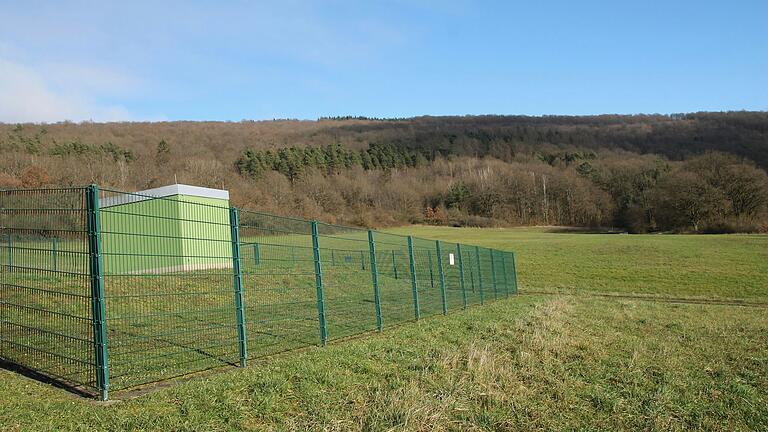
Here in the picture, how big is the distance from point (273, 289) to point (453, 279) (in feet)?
30.7

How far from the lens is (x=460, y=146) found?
11369 centimetres

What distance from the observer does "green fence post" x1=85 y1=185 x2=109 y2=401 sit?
4.79m

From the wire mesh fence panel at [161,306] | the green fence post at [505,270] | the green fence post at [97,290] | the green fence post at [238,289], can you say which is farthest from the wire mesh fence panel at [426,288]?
the green fence post at [97,290]

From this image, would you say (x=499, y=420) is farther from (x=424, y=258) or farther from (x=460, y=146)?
(x=460, y=146)

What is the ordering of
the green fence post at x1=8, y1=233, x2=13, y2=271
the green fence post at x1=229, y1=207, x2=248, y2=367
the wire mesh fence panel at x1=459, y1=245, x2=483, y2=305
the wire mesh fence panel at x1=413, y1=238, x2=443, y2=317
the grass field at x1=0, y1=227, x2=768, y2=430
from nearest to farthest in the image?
the grass field at x1=0, y1=227, x2=768, y2=430 → the green fence post at x1=8, y1=233, x2=13, y2=271 → the green fence post at x1=229, y1=207, x2=248, y2=367 → the wire mesh fence panel at x1=413, y1=238, x2=443, y2=317 → the wire mesh fence panel at x1=459, y1=245, x2=483, y2=305

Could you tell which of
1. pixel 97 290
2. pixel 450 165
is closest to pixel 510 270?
pixel 97 290

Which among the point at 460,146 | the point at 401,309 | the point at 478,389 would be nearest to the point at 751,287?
the point at 401,309

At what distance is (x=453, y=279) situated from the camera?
16.9m

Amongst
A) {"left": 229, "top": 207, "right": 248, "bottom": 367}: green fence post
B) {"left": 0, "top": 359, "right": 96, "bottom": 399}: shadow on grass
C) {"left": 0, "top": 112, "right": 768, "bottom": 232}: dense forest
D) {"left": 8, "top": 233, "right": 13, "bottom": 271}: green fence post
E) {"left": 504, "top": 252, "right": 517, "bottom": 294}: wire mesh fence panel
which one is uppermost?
{"left": 0, "top": 112, "right": 768, "bottom": 232}: dense forest

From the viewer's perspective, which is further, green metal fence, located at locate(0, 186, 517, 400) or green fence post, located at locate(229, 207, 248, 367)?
green fence post, located at locate(229, 207, 248, 367)

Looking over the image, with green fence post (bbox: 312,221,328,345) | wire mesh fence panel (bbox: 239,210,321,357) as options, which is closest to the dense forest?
wire mesh fence panel (bbox: 239,210,321,357)

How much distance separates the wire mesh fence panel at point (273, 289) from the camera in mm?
7500

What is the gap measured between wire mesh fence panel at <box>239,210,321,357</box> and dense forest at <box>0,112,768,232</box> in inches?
1175

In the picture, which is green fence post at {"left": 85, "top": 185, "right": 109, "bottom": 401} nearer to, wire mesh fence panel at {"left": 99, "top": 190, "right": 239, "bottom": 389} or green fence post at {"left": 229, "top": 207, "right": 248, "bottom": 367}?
wire mesh fence panel at {"left": 99, "top": 190, "right": 239, "bottom": 389}
